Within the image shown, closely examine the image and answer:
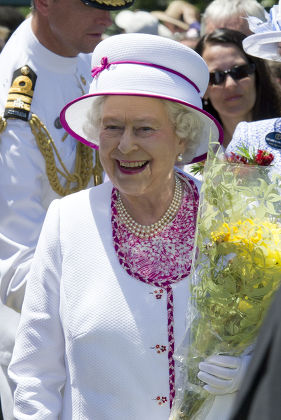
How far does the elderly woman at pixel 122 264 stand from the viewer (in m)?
2.67

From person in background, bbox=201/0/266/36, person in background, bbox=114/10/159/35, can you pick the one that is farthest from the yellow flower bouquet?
person in background, bbox=114/10/159/35

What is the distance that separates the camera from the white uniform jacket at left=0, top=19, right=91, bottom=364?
11.9ft

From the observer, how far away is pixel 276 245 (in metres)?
2.25

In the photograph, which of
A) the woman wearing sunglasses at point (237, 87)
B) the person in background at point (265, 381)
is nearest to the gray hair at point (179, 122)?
the woman wearing sunglasses at point (237, 87)

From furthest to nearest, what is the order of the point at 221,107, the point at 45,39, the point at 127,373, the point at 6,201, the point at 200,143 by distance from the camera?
the point at 221,107 < the point at 45,39 < the point at 6,201 < the point at 200,143 < the point at 127,373

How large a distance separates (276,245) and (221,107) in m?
2.36

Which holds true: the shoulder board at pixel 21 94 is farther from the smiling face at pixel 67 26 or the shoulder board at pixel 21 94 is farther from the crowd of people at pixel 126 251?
the crowd of people at pixel 126 251

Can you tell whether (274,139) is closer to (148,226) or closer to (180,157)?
(180,157)

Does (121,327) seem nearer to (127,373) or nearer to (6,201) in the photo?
(127,373)

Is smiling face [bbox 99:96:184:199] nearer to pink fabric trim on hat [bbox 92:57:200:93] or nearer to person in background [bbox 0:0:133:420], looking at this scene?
pink fabric trim on hat [bbox 92:57:200:93]

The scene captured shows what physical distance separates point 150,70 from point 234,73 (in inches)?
72.9

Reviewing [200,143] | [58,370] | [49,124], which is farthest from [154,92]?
[49,124]

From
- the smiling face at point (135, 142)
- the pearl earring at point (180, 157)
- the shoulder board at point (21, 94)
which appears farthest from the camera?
the shoulder board at point (21, 94)

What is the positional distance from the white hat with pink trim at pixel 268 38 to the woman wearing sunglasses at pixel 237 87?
1.13 meters
